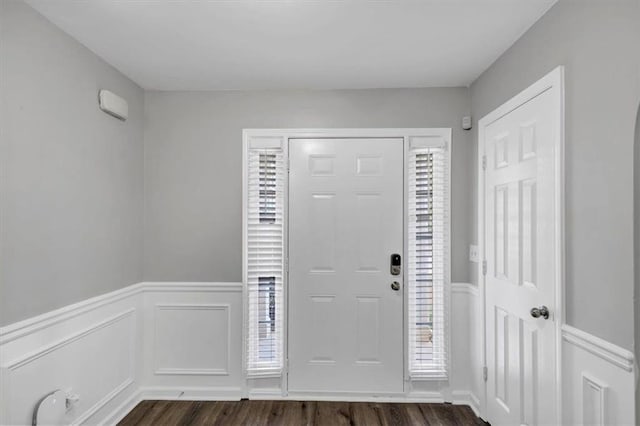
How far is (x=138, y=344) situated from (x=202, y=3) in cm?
243

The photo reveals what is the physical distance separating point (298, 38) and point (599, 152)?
1.60 m

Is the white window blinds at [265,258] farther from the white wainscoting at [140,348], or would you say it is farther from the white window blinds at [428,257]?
the white window blinds at [428,257]

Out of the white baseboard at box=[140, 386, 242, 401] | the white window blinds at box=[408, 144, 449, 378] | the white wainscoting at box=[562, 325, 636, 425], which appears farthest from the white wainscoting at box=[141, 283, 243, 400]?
the white wainscoting at box=[562, 325, 636, 425]

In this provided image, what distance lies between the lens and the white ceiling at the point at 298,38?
1.74 meters

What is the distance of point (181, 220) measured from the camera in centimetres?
282

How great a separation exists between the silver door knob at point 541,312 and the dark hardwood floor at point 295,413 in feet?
3.75

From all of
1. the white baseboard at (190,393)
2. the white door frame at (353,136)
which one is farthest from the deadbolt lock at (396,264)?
the white baseboard at (190,393)

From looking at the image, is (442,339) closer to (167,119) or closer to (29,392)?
(29,392)

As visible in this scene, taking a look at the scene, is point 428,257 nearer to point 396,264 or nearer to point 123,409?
point 396,264

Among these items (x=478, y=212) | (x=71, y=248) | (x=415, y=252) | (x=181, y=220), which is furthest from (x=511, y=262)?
(x=71, y=248)

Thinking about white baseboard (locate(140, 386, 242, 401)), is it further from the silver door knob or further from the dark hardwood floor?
the silver door knob

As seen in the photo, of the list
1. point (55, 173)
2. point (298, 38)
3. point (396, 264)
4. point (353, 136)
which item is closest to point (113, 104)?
point (55, 173)

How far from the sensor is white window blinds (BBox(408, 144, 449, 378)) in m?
2.75

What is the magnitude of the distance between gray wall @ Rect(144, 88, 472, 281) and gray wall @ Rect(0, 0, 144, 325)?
0.25 m
